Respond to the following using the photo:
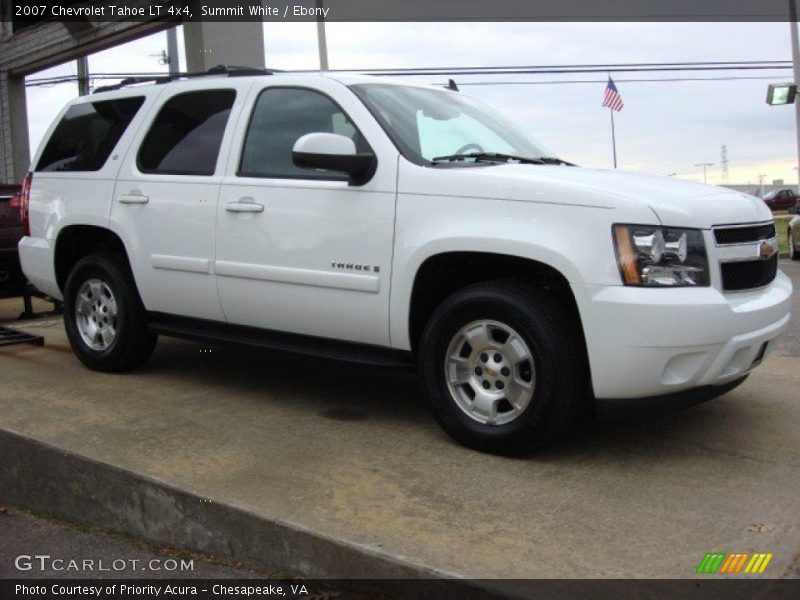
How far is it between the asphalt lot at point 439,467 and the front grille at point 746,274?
0.80 m

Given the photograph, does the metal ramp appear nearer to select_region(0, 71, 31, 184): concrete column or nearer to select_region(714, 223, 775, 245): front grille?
select_region(714, 223, 775, 245): front grille

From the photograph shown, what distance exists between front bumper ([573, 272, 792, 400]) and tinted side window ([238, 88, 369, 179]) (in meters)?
1.71

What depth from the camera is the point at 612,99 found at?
73.0 ft

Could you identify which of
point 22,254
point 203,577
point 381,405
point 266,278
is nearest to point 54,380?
point 22,254

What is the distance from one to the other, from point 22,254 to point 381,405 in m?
3.13

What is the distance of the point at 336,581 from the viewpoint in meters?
2.94

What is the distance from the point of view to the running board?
4160 mm

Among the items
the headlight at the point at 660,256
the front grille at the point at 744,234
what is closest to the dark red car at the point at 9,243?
the headlight at the point at 660,256

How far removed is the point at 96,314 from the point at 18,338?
1.52 metres

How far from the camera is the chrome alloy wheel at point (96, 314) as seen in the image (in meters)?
5.36

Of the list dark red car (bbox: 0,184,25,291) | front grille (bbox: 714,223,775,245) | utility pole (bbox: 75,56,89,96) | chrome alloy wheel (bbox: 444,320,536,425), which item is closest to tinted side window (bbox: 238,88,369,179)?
chrome alloy wheel (bbox: 444,320,536,425)

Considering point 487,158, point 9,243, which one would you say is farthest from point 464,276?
point 9,243

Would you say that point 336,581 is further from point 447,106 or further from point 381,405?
point 447,106

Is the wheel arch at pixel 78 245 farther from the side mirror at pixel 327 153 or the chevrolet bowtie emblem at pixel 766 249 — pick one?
the chevrolet bowtie emblem at pixel 766 249
